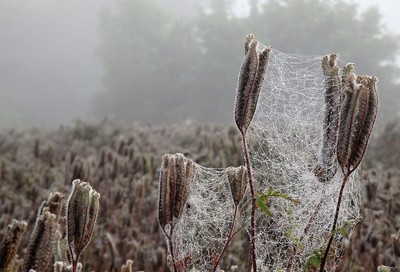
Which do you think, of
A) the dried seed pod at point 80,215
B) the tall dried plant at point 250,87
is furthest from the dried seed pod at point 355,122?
the dried seed pod at point 80,215

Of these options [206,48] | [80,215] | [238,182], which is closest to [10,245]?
[80,215]

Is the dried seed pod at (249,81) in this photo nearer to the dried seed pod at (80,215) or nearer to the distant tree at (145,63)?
the dried seed pod at (80,215)

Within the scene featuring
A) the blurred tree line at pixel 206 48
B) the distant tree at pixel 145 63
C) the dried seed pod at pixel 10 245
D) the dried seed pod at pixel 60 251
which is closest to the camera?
the dried seed pod at pixel 10 245

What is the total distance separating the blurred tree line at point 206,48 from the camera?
27359 mm

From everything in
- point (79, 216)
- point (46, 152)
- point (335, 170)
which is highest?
point (46, 152)

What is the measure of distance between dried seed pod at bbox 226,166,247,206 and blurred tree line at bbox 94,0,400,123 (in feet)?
A: 78.5

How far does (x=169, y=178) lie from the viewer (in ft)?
3.84

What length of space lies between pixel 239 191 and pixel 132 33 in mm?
35908

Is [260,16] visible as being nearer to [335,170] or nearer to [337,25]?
[337,25]

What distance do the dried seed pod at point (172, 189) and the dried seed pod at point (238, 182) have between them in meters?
0.16

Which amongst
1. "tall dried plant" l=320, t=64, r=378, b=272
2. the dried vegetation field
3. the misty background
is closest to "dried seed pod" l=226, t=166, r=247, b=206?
"tall dried plant" l=320, t=64, r=378, b=272

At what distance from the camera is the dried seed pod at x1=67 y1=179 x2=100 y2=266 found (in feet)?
3.67

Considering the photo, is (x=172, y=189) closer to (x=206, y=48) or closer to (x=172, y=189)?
(x=172, y=189)

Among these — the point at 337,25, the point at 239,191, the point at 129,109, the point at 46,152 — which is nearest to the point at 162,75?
the point at 129,109
